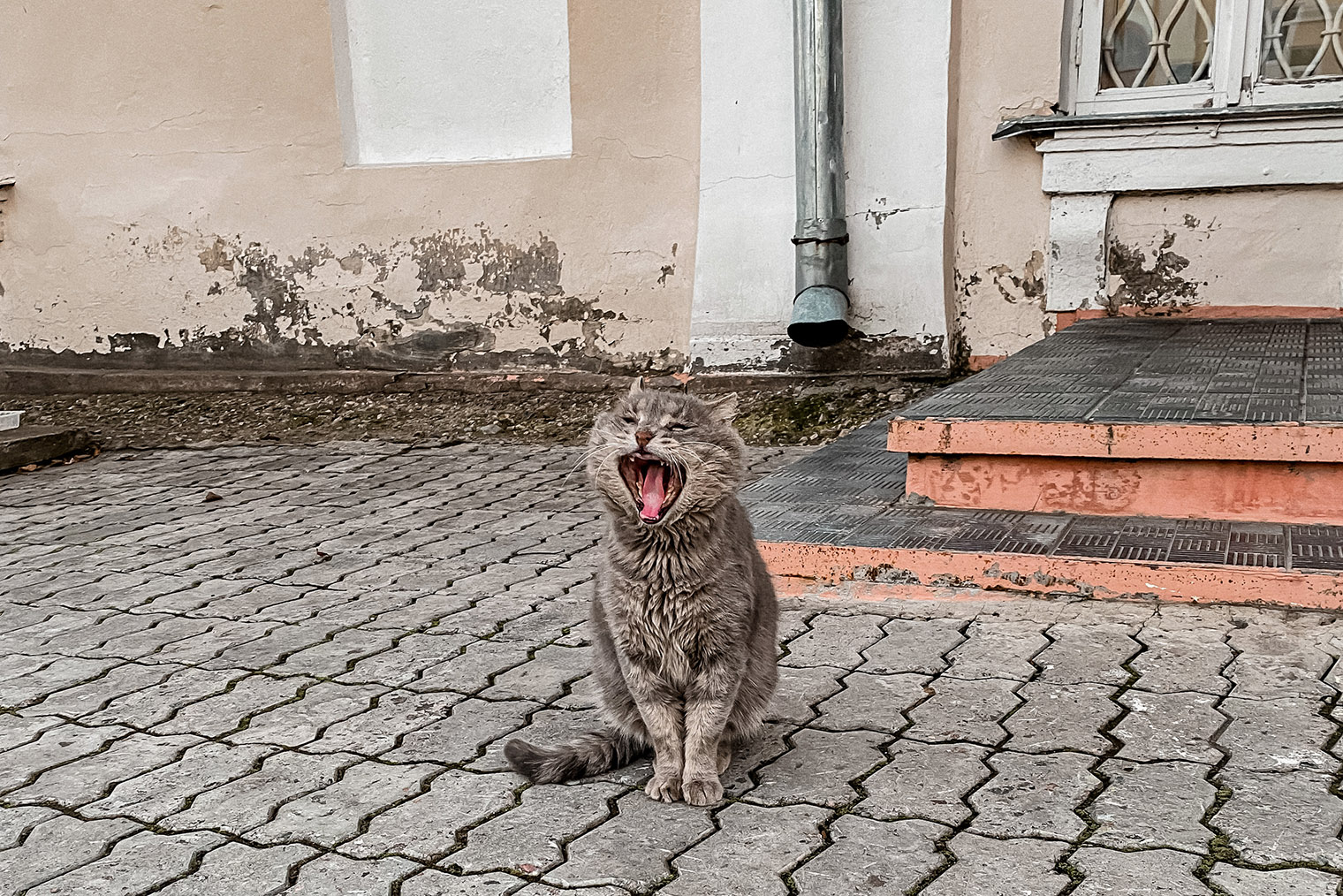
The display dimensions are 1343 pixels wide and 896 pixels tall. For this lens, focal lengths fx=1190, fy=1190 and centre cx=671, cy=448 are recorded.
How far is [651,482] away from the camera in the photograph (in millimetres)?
2914

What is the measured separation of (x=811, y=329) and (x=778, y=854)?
187 inches

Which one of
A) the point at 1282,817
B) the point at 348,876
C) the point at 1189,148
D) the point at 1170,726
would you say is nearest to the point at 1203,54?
the point at 1189,148

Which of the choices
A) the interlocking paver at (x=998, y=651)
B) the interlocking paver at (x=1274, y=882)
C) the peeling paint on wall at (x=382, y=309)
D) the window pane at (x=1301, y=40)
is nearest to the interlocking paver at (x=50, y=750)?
the interlocking paver at (x=998, y=651)

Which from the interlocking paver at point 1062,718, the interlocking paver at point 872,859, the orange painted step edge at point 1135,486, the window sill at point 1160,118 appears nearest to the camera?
the interlocking paver at point 872,859

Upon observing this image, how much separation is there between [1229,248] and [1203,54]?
115 cm

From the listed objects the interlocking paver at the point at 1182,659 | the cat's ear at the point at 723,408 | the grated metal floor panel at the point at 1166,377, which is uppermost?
the cat's ear at the point at 723,408

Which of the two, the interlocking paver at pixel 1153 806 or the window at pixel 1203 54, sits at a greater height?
the window at pixel 1203 54

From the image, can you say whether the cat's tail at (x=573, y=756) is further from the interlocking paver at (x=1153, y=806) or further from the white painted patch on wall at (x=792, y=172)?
the white painted patch on wall at (x=792, y=172)

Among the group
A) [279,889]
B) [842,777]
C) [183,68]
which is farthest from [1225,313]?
[183,68]

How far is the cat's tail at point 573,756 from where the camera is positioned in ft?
9.94

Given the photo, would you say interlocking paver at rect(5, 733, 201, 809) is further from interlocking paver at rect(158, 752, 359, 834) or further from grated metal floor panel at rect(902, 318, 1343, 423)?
grated metal floor panel at rect(902, 318, 1343, 423)

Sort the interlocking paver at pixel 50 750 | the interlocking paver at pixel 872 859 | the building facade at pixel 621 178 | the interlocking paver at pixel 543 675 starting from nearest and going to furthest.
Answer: the interlocking paver at pixel 872 859 → the interlocking paver at pixel 50 750 → the interlocking paver at pixel 543 675 → the building facade at pixel 621 178

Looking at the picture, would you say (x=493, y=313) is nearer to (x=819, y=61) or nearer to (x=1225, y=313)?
(x=819, y=61)

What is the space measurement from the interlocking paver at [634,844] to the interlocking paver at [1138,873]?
84cm
